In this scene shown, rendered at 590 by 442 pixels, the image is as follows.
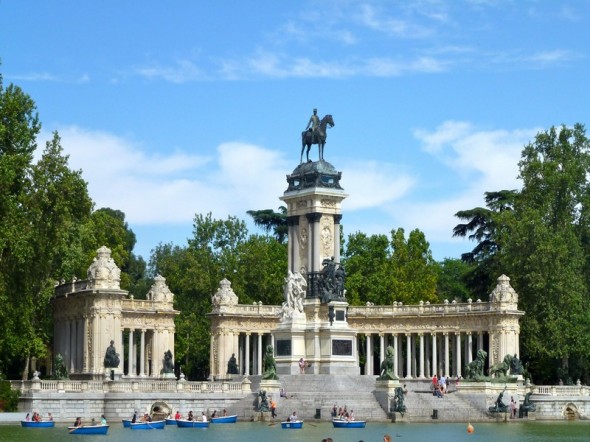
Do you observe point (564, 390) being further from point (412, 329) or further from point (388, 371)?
point (412, 329)

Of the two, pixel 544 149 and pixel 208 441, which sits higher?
pixel 544 149

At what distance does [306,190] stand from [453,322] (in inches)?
633

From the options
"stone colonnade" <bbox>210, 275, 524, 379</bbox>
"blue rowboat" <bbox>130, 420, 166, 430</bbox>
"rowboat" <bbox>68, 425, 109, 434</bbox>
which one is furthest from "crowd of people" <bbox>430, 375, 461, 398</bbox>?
"rowboat" <bbox>68, 425, 109, 434</bbox>

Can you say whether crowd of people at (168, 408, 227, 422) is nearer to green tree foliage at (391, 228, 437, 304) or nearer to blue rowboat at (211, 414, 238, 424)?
blue rowboat at (211, 414, 238, 424)

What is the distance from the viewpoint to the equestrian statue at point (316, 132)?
8588 cm

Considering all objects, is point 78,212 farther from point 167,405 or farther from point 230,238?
point 230,238

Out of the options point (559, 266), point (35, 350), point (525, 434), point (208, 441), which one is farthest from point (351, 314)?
point (208, 441)

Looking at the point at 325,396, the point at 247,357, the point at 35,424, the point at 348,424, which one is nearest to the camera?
the point at 35,424

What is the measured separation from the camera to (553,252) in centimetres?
9119

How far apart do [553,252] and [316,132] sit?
18.1 metres

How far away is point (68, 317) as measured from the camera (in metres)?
89.4

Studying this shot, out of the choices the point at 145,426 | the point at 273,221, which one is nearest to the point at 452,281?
the point at 273,221

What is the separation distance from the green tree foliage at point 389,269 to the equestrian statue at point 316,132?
20.7 m

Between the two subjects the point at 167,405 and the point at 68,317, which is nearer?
the point at 167,405
